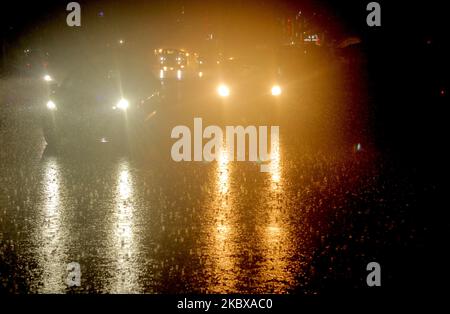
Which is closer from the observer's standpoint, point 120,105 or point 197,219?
point 197,219

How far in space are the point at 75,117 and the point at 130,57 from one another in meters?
2.42

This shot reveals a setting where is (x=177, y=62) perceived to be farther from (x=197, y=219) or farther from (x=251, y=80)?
(x=197, y=219)

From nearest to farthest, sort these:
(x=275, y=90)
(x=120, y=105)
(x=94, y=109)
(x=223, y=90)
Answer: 1. (x=94, y=109)
2. (x=120, y=105)
3. (x=275, y=90)
4. (x=223, y=90)

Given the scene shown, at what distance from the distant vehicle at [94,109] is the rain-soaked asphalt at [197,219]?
1.23ft

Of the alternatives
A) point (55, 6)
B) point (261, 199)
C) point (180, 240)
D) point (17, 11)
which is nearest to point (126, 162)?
point (261, 199)

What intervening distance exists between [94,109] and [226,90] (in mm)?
11867

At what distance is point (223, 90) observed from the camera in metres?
26.5

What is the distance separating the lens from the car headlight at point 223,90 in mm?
26295

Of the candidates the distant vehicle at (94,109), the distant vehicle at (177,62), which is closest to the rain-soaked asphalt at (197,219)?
the distant vehicle at (94,109)

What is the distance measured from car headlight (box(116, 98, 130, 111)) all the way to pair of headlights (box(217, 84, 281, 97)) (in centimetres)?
1076

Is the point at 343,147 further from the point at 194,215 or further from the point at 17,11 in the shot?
the point at 17,11

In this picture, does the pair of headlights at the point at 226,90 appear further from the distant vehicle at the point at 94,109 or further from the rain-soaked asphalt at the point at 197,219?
the distant vehicle at the point at 94,109

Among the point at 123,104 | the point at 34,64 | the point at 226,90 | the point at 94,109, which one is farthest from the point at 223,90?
the point at 34,64

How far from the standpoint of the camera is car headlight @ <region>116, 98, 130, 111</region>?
15.0m
